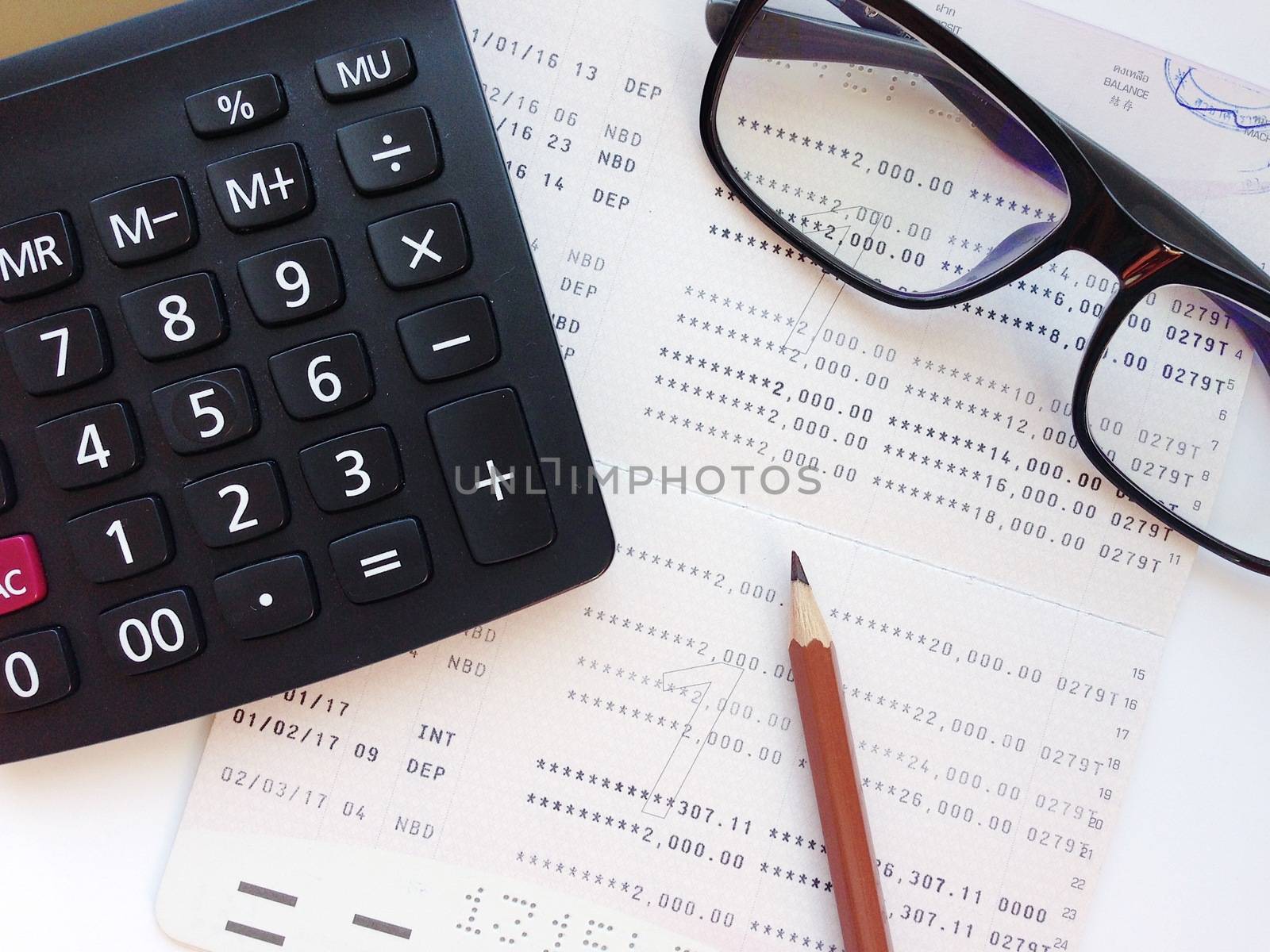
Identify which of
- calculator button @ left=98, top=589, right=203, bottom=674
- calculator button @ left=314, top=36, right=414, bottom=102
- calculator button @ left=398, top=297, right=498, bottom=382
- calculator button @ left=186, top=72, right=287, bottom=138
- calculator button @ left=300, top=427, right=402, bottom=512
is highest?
calculator button @ left=314, top=36, right=414, bottom=102

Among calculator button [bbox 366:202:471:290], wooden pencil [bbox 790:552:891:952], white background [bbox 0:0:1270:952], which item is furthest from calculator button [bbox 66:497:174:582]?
white background [bbox 0:0:1270:952]

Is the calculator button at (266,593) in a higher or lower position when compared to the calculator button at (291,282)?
lower

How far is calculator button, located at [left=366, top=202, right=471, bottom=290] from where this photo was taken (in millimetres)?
289

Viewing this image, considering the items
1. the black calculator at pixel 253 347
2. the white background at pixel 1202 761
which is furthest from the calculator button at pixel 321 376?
the white background at pixel 1202 761

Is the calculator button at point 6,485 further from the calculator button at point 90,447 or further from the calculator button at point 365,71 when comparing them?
the calculator button at point 365,71

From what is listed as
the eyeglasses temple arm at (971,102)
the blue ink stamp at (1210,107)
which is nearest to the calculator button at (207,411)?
the eyeglasses temple arm at (971,102)

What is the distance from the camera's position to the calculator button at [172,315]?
0.29 metres

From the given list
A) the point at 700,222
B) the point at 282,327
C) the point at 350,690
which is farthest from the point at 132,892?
the point at 700,222

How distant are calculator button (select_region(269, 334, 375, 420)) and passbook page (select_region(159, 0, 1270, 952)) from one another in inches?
3.3

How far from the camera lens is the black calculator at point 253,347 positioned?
0.95 ft

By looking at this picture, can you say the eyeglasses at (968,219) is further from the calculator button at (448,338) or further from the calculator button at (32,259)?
the calculator button at (32,259)

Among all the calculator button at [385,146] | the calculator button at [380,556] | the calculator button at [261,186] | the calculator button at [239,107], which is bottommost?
the calculator button at [380,556]

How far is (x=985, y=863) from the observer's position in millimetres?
338

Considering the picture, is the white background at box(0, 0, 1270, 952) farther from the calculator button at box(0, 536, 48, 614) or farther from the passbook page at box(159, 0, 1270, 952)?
the calculator button at box(0, 536, 48, 614)
